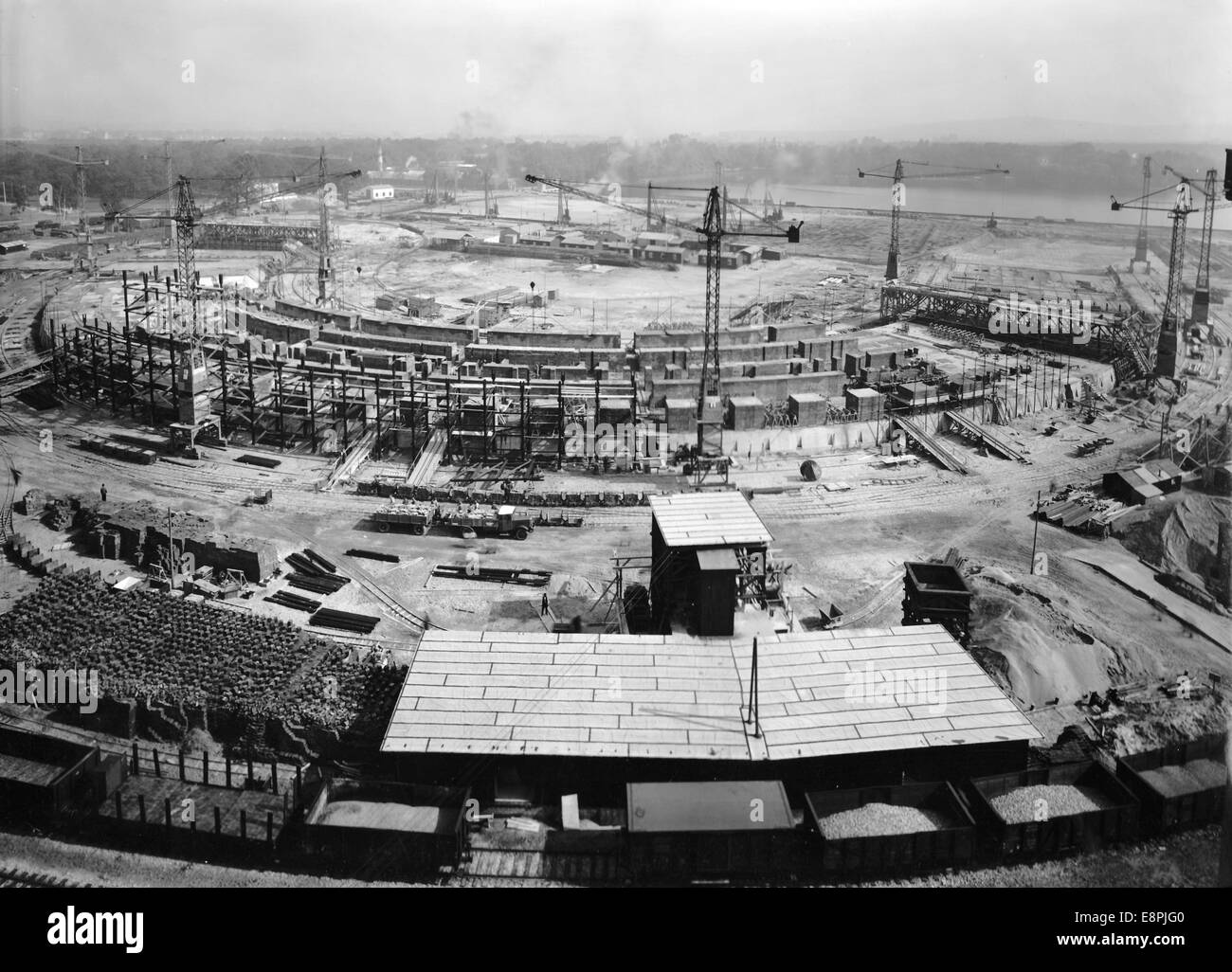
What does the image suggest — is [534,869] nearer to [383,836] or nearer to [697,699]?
[383,836]

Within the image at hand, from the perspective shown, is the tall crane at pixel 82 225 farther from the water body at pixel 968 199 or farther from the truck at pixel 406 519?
the water body at pixel 968 199

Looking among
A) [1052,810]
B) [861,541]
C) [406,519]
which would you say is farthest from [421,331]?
[1052,810]

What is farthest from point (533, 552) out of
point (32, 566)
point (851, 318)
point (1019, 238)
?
point (1019, 238)

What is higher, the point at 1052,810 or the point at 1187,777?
the point at 1187,777

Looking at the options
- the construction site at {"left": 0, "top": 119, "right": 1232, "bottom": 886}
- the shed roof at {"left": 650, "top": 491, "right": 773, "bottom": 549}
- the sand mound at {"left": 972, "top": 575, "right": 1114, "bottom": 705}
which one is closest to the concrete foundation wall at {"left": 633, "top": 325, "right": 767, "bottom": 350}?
the construction site at {"left": 0, "top": 119, "right": 1232, "bottom": 886}


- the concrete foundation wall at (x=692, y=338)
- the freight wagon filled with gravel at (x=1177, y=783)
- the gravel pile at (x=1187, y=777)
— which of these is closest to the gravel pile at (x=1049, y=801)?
the freight wagon filled with gravel at (x=1177, y=783)

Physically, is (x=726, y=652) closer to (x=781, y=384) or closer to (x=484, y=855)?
(x=484, y=855)
